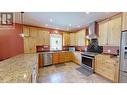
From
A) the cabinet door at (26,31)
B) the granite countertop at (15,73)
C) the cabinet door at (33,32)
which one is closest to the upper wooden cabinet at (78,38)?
the cabinet door at (33,32)

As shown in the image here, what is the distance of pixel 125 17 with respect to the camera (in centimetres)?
233

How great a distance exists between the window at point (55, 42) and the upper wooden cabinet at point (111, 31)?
3.01 meters

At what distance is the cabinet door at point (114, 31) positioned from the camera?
303 cm

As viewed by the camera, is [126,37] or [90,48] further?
[90,48]

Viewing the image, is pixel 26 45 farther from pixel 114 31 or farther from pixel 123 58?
pixel 123 58

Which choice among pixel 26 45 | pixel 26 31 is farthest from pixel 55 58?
pixel 26 31

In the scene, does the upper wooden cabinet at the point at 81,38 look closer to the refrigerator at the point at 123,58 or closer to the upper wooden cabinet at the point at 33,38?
the upper wooden cabinet at the point at 33,38

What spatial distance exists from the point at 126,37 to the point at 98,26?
2.07 m

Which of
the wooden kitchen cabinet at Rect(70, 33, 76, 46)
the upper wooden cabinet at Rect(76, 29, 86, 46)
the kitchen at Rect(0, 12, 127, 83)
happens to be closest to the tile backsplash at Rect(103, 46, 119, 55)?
the kitchen at Rect(0, 12, 127, 83)

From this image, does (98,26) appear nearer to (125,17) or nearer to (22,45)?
(125,17)
